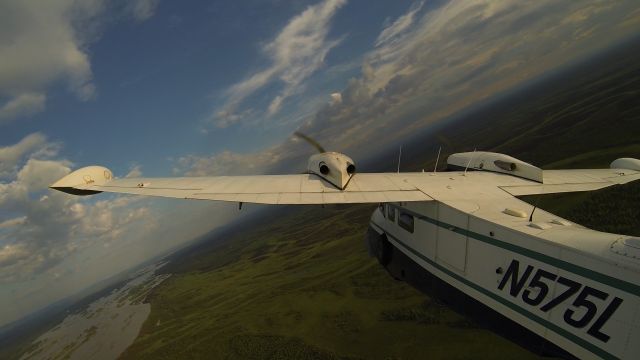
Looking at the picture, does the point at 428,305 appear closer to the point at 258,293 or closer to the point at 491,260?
the point at 491,260

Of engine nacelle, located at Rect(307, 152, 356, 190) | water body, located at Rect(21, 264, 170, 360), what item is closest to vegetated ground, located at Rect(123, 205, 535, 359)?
engine nacelle, located at Rect(307, 152, 356, 190)

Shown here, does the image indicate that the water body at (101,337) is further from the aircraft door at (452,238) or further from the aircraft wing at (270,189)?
the aircraft door at (452,238)

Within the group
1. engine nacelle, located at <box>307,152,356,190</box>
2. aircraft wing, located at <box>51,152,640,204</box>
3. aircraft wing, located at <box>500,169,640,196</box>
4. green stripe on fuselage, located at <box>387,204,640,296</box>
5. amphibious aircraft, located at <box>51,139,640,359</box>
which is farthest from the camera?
aircraft wing, located at <box>500,169,640,196</box>

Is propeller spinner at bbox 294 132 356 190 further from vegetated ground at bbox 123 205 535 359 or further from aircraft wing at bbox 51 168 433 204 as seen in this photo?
vegetated ground at bbox 123 205 535 359

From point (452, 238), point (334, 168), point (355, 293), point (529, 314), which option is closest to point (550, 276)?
point (529, 314)

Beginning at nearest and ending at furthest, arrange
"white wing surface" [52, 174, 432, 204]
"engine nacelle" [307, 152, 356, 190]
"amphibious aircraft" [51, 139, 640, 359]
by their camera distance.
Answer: "amphibious aircraft" [51, 139, 640, 359] < "white wing surface" [52, 174, 432, 204] < "engine nacelle" [307, 152, 356, 190]
